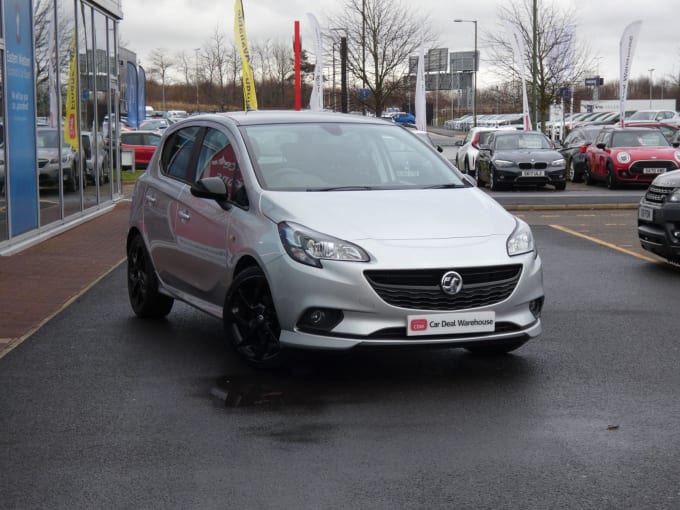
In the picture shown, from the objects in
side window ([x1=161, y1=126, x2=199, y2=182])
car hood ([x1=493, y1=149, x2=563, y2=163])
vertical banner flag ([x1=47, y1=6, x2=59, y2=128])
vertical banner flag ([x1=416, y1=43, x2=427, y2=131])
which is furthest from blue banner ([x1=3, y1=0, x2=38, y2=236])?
vertical banner flag ([x1=416, y1=43, x2=427, y2=131])

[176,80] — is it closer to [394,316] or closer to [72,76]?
[72,76]

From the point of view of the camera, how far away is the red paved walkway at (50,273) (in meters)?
8.85

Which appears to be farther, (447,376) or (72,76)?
(72,76)

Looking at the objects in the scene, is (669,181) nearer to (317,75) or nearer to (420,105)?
(317,75)

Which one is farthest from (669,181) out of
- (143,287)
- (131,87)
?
(131,87)

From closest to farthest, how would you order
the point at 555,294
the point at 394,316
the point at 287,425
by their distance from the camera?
the point at 287,425 → the point at 394,316 → the point at 555,294

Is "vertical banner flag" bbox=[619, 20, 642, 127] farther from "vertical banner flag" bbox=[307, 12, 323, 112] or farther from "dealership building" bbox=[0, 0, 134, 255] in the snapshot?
"dealership building" bbox=[0, 0, 134, 255]

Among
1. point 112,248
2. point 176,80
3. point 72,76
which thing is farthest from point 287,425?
point 176,80

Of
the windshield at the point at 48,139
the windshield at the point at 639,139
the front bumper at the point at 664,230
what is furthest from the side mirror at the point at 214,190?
the windshield at the point at 639,139

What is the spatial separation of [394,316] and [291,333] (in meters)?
0.61

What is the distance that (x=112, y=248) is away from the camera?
14336mm

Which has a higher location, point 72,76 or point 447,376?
point 72,76

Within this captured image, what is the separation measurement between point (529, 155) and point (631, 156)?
234 centimetres

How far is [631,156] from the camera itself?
2645 centimetres
